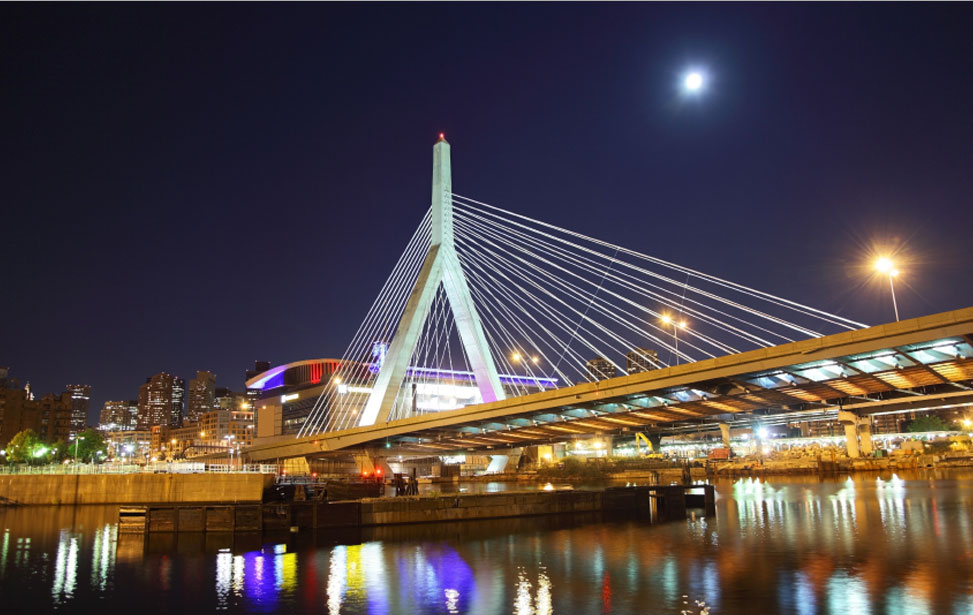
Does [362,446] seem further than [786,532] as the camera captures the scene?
Yes

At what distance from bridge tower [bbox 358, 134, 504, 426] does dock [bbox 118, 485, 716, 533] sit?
13.0 meters

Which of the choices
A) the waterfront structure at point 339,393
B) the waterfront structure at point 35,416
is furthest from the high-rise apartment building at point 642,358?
the waterfront structure at point 35,416

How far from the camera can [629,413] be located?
41844mm

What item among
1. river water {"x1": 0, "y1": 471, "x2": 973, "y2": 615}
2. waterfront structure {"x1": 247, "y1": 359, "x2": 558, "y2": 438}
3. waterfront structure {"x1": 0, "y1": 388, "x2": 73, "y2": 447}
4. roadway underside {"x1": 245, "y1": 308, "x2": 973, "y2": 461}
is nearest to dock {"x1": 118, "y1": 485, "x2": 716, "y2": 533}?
river water {"x1": 0, "y1": 471, "x2": 973, "y2": 615}

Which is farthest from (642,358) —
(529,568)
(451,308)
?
(529,568)

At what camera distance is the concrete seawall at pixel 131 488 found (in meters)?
35.9

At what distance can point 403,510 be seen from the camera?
3023 cm

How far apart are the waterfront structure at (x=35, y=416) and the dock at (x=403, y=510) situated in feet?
377

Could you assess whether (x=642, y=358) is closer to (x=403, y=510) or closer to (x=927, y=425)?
(x=403, y=510)

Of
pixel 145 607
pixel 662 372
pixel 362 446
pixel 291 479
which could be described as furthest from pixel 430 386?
pixel 145 607

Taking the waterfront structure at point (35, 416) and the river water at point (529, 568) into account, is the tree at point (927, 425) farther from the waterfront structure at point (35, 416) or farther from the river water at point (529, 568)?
the waterfront structure at point (35, 416)

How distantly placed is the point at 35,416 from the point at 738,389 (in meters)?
131

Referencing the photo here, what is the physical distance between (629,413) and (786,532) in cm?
1883

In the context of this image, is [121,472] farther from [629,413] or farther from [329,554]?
[629,413]
